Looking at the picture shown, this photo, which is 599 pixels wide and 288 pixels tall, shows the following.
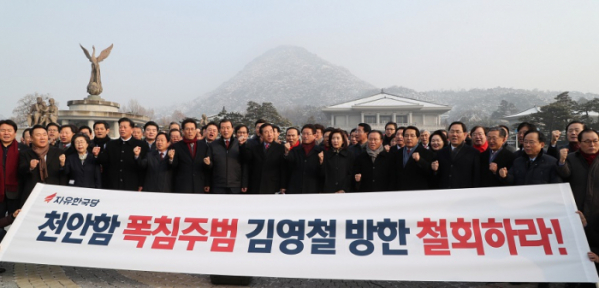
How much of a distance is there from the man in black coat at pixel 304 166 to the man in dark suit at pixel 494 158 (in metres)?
1.92

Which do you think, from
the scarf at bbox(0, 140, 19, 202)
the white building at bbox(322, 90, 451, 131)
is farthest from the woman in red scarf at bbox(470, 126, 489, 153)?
the white building at bbox(322, 90, 451, 131)

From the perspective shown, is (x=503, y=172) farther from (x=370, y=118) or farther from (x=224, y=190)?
(x=370, y=118)

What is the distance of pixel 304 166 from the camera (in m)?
5.08

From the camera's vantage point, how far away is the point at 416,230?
361cm

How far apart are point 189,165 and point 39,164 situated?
1696 mm

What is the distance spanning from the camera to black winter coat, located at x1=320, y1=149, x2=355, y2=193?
493cm

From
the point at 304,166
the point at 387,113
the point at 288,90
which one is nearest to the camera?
the point at 304,166

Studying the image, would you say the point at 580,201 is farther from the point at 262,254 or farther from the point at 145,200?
the point at 145,200

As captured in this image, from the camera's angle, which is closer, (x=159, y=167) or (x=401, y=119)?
(x=159, y=167)

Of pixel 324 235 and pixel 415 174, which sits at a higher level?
pixel 415 174

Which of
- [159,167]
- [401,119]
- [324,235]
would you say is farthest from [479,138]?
[401,119]

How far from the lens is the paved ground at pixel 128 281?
395 centimetres

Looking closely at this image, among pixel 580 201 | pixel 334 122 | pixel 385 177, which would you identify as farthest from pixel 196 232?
pixel 334 122

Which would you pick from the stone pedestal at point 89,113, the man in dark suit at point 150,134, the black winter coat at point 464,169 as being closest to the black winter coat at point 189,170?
the man in dark suit at point 150,134
